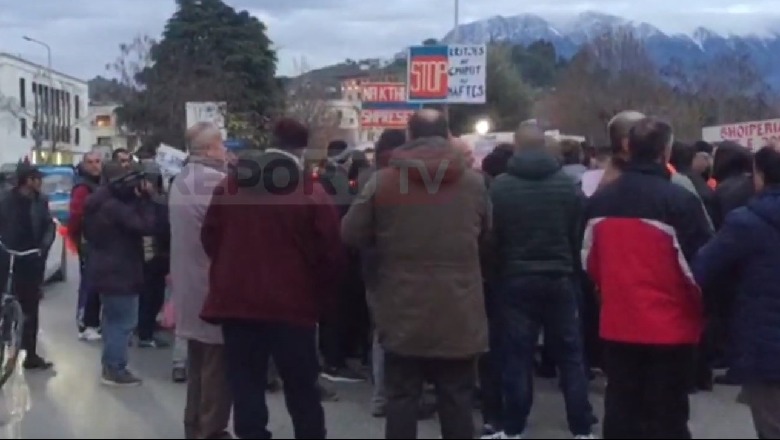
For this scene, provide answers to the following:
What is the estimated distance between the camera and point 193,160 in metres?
8.31

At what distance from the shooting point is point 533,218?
795 cm

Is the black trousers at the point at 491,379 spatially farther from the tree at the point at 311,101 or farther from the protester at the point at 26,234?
the tree at the point at 311,101

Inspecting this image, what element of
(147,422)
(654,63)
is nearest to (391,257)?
(147,422)

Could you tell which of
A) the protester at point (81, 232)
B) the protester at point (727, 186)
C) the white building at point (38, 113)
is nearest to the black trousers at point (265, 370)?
the protester at point (727, 186)

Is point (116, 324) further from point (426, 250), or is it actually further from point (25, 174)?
point (426, 250)

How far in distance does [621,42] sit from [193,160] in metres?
44.8

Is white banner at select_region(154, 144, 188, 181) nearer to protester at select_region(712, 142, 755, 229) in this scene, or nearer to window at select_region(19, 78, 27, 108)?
protester at select_region(712, 142, 755, 229)

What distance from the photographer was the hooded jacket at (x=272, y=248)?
7039mm

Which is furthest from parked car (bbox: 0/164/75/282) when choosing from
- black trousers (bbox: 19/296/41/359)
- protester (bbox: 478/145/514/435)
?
protester (bbox: 478/145/514/435)

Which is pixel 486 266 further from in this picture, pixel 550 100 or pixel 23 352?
pixel 550 100

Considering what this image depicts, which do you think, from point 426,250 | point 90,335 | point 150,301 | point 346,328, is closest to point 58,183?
point 90,335

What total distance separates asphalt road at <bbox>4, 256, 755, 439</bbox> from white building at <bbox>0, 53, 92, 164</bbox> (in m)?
64.2

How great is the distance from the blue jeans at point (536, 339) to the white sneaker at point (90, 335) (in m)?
6.29

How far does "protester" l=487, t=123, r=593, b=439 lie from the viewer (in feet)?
26.2
